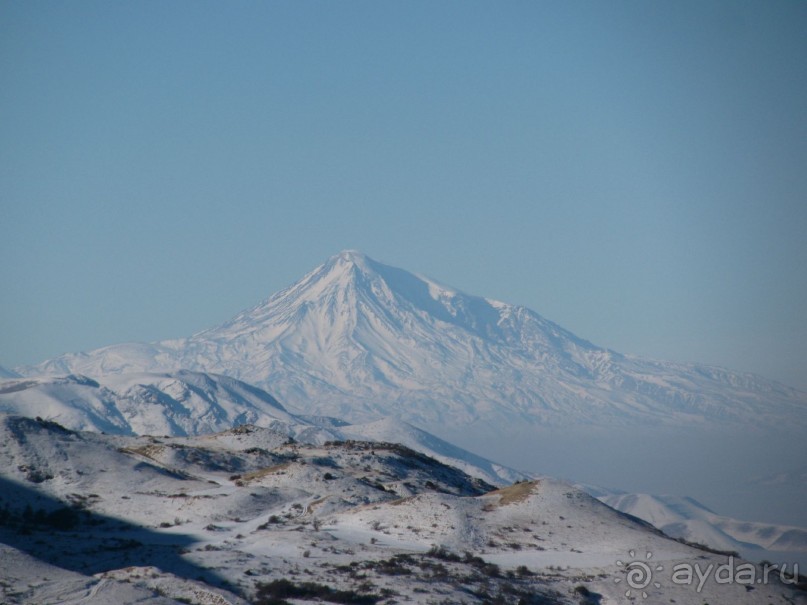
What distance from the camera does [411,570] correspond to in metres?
36.9

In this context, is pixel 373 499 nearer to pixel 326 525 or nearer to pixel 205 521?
pixel 326 525

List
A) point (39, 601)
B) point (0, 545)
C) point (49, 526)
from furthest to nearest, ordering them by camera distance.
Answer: point (49, 526)
point (0, 545)
point (39, 601)

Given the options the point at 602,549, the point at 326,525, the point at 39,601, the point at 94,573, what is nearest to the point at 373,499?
the point at 326,525

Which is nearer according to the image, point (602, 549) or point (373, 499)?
point (602, 549)

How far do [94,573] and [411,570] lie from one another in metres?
11.7

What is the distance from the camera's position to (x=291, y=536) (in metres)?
42.1

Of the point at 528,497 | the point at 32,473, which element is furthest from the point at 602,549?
the point at 32,473

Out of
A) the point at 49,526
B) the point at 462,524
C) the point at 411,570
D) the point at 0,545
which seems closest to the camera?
the point at 0,545

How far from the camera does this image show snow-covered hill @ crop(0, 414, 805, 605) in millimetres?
33375

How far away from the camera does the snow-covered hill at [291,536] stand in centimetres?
3338

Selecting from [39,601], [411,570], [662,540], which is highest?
[662,540]

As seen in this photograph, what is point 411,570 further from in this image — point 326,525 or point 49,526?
point 49,526

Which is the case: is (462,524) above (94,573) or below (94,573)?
above

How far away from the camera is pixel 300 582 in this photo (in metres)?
34.3
